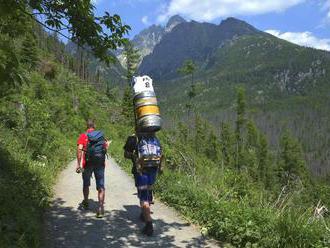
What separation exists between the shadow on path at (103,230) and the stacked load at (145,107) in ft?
6.57

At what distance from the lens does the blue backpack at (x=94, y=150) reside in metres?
10.2

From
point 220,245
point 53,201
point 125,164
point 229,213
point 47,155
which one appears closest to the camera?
point 220,245

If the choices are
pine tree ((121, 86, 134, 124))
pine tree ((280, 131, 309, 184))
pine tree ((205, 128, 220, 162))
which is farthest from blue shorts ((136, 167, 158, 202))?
pine tree ((205, 128, 220, 162))

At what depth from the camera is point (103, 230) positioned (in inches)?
361

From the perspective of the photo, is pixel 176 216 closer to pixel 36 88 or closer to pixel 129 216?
pixel 129 216

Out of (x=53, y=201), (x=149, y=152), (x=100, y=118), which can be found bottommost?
(x=53, y=201)

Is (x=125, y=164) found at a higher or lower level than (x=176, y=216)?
higher

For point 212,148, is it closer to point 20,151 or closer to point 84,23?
point 20,151

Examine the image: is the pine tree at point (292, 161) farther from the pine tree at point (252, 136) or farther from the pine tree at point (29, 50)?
the pine tree at point (29, 50)

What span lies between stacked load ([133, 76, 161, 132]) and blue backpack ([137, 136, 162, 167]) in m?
0.24

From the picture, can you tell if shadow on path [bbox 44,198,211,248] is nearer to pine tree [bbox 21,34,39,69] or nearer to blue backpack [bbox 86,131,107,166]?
blue backpack [bbox 86,131,107,166]

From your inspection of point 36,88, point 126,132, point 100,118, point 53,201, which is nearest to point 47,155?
point 53,201

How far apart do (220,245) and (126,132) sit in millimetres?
35571

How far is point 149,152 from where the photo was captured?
8930 millimetres
